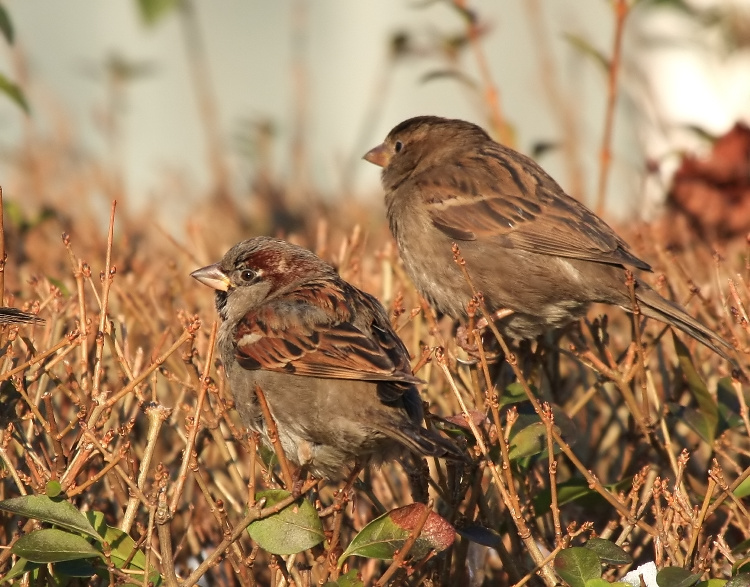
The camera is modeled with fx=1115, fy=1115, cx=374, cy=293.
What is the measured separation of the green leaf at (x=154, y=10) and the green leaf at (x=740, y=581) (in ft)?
10.2

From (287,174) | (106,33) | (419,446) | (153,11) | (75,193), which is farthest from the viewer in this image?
(106,33)

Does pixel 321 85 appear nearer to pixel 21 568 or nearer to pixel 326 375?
pixel 326 375

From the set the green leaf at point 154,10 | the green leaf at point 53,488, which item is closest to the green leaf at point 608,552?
the green leaf at point 53,488

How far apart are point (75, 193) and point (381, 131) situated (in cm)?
318

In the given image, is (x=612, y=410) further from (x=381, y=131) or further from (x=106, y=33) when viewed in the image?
(x=106, y=33)

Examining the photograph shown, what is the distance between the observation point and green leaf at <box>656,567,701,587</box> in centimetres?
212

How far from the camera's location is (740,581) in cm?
214

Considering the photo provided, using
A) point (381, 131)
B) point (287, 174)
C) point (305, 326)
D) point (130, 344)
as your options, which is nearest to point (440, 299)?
point (305, 326)

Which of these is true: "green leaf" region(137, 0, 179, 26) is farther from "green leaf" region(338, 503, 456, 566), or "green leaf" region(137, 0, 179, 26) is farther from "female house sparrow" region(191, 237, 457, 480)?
"green leaf" region(338, 503, 456, 566)

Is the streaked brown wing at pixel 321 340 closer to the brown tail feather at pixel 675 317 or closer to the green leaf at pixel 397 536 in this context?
the green leaf at pixel 397 536

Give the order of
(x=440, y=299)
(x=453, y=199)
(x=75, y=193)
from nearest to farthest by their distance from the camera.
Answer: (x=440, y=299) → (x=453, y=199) → (x=75, y=193)

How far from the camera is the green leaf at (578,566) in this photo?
2174mm

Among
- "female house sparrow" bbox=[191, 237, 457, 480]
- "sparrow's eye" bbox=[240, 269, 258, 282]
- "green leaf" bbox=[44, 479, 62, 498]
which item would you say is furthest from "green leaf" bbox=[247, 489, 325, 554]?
"sparrow's eye" bbox=[240, 269, 258, 282]

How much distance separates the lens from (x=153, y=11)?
4.34 metres
